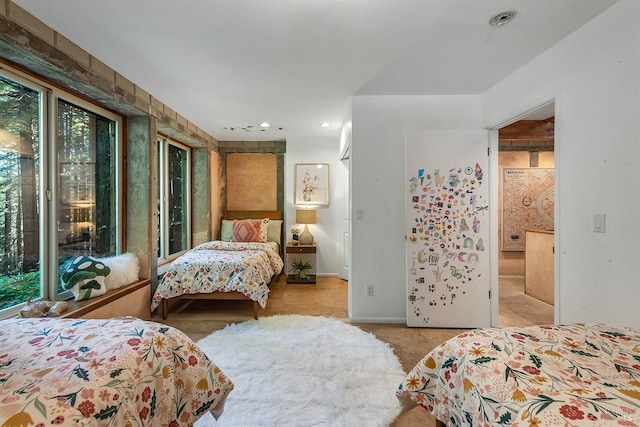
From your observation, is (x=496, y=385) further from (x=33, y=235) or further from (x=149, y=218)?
(x=149, y=218)

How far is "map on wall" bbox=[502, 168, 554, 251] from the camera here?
4.72 m

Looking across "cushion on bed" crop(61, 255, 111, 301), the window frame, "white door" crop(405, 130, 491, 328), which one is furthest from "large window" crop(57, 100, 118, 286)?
"white door" crop(405, 130, 491, 328)

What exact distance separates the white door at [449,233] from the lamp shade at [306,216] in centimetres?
210

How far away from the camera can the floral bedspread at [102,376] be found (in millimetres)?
764

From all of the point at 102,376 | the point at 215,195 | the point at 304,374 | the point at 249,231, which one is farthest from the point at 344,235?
the point at 102,376

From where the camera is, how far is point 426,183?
2.83 meters

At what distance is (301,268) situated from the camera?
455 centimetres

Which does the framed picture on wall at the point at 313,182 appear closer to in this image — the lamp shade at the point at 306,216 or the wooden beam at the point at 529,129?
the lamp shade at the point at 306,216

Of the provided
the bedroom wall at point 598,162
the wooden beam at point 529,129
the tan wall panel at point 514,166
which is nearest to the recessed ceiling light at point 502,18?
the bedroom wall at point 598,162

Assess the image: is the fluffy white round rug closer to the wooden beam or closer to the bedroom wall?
the bedroom wall

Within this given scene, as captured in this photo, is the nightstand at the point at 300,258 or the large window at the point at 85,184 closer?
the large window at the point at 85,184

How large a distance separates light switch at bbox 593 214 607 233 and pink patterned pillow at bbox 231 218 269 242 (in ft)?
12.6

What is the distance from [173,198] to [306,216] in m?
2.05

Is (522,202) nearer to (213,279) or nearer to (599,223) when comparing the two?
(599,223)
